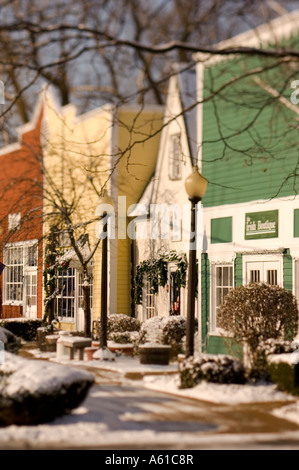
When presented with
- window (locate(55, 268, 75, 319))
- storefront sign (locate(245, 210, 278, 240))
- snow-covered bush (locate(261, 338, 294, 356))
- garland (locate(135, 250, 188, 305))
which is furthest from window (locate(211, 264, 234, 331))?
window (locate(55, 268, 75, 319))

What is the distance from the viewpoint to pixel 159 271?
76.6ft

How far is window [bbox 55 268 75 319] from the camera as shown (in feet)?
92.3

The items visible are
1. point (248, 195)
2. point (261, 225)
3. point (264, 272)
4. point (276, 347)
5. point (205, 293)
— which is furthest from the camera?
point (205, 293)

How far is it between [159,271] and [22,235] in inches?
417

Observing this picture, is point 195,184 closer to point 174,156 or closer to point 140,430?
point 140,430

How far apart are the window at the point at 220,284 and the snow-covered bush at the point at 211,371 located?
22.3 feet

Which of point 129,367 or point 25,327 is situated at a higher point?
point 25,327

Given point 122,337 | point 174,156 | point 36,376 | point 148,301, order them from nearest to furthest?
point 36,376 → point 122,337 → point 174,156 → point 148,301

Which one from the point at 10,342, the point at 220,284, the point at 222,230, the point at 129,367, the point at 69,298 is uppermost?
the point at 222,230

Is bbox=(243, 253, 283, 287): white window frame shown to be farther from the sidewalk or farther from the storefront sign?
the sidewalk

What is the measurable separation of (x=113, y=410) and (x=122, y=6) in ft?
18.8

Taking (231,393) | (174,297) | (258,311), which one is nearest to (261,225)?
(258,311)

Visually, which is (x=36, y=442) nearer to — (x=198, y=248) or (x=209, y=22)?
(x=209, y=22)

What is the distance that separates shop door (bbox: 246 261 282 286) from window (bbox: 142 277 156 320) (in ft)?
17.2
